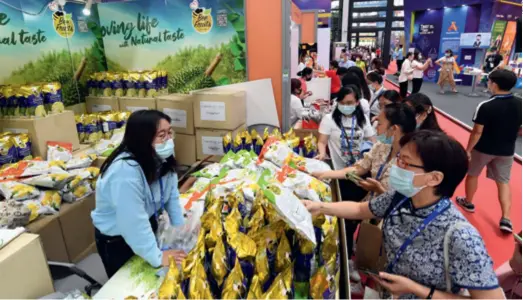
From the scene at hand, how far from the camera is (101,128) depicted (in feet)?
11.1

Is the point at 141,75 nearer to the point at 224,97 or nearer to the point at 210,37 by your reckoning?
the point at 210,37

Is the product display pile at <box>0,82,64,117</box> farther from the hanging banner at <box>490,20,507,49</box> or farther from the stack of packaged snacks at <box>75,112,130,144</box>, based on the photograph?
the hanging banner at <box>490,20,507,49</box>

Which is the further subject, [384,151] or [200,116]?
[200,116]

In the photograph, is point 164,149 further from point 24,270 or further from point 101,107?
point 101,107

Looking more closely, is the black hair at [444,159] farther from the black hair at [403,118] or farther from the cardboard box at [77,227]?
the cardboard box at [77,227]

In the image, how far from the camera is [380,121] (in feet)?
7.11

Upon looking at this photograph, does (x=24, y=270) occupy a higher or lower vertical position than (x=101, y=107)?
lower

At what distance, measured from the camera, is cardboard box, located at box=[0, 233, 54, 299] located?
112 centimetres

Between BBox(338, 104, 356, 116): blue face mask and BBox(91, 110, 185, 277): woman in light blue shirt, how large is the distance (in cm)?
156

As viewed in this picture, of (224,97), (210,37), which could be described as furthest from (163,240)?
(210,37)

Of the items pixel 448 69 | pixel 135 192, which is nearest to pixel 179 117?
pixel 135 192

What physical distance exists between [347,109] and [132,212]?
73.5 inches

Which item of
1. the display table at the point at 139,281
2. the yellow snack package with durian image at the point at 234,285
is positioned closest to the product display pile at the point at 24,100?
the display table at the point at 139,281

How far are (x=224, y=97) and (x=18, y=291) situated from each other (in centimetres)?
219
